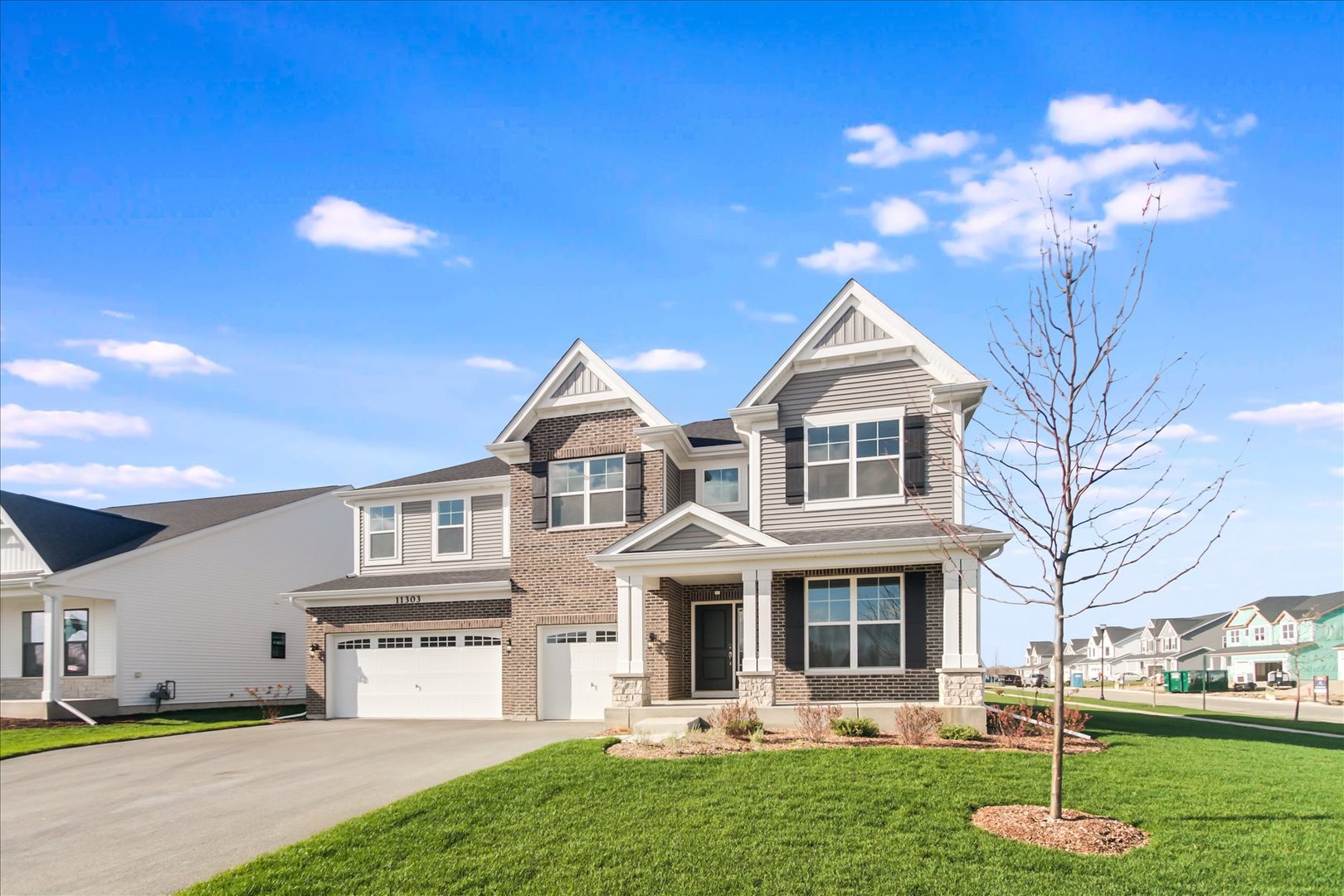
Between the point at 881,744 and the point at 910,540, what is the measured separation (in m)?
3.70

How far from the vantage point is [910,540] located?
16.1m

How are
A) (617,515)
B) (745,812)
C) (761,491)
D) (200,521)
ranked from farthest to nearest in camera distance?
(200,521) < (617,515) < (761,491) < (745,812)

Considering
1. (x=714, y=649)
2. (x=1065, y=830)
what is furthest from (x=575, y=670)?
(x=1065, y=830)

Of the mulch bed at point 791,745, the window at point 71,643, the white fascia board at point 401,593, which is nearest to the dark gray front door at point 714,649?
the white fascia board at point 401,593

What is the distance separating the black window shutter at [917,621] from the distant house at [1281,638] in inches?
1842

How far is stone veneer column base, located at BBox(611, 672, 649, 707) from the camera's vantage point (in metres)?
17.7

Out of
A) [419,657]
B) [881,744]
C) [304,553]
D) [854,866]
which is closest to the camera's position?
[854,866]

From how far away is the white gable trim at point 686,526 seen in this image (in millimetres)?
17375

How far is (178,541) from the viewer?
1093 inches

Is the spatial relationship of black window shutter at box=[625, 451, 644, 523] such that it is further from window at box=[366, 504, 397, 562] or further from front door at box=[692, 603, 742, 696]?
window at box=[366, 504, 397, 562]

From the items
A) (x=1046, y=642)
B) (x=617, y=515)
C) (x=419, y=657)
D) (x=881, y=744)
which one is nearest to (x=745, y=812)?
(x=881, y=744)

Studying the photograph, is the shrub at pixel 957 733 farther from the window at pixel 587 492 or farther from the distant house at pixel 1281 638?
the distant house at pixel 1281 638

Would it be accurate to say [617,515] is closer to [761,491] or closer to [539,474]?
[539,474]

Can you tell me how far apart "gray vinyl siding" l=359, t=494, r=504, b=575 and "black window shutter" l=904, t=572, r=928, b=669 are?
10.8m
